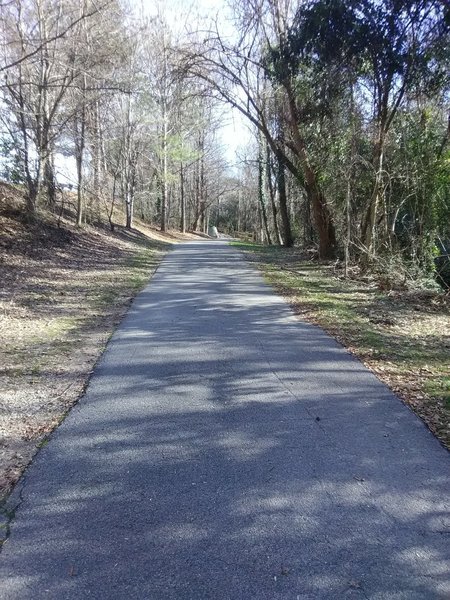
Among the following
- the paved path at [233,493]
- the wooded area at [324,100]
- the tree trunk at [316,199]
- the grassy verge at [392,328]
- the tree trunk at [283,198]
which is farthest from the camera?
the tree trunk at [283,198]

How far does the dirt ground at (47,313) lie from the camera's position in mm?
4562

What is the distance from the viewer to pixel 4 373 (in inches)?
223

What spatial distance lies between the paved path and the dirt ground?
307 mm

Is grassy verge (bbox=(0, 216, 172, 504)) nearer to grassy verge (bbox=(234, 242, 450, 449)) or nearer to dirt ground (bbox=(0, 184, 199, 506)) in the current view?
dirt ground (bbox=(0, 184, 199, 506))

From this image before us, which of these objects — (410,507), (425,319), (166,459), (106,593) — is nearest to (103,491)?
(166,459)

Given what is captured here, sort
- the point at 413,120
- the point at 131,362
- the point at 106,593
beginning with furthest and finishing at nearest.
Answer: the point at 413,120
the point at 131,362
the point at 106,593

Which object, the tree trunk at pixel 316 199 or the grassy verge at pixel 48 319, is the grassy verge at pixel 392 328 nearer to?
the tree trunk at pixel 316 199

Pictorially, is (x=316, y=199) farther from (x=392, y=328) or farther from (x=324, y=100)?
(x=392, y=328)

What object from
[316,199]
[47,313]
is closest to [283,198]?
[316,199]

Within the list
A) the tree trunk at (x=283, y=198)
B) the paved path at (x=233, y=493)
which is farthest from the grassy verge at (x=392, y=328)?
the tree trunk at (x=283, y=198)

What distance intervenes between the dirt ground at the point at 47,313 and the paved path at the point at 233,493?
1.01 feet

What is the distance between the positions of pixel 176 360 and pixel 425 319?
18.0ft

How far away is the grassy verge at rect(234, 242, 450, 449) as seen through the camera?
17.5 feet

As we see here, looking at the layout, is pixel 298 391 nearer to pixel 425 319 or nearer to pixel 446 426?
pixel 446 426
